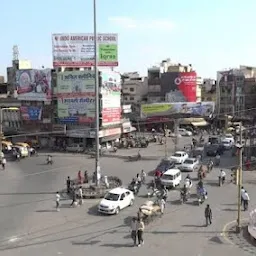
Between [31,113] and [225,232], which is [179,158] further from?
[31,113]

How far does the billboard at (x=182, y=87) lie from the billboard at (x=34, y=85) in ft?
111

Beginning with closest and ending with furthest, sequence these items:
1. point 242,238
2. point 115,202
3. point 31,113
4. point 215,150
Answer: point 242,238 → point 115,202 → point 215,150 → point 31,113

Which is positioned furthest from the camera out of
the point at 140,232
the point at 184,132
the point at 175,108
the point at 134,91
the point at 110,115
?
the point at 134,91

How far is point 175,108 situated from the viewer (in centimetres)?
8638

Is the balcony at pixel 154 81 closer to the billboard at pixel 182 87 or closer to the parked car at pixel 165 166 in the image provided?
the billboard at pixel 182 87

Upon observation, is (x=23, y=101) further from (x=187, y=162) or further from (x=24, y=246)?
(x=24, y=246)

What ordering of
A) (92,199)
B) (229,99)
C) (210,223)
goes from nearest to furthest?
(210,223) < (92,199) < (229,99)

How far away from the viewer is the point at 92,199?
3391cm

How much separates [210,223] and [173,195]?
855cm

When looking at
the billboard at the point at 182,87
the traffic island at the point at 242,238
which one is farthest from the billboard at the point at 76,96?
the traffic island at the point at 242,238

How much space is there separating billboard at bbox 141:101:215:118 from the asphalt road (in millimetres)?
44551

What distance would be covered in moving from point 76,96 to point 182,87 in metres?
35.3

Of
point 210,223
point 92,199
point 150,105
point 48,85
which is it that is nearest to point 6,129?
point 48,85

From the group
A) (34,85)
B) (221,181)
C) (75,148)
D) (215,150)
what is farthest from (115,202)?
(34,85)
